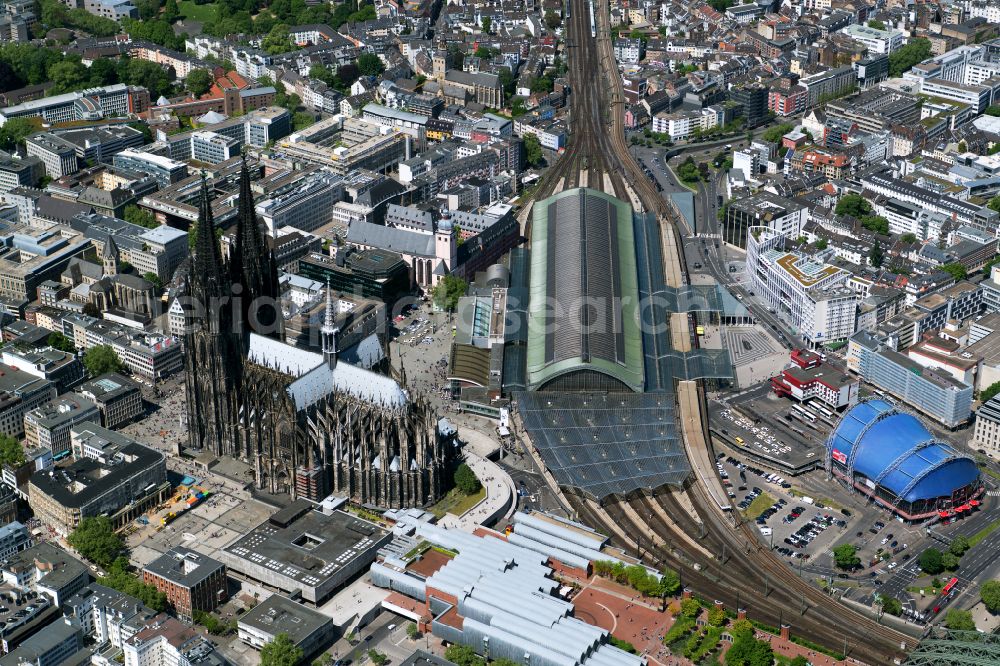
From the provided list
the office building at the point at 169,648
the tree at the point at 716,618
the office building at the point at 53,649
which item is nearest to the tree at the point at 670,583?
the tree at the point at 716,618

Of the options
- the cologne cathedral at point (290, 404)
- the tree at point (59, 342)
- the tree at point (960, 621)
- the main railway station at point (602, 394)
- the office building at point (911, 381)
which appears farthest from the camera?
the tree at point (59, 342)

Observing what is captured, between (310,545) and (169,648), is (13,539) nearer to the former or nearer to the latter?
(169,648)

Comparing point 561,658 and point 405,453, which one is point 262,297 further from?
point 561,658

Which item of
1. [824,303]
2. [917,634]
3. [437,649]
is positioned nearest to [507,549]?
[437,649]

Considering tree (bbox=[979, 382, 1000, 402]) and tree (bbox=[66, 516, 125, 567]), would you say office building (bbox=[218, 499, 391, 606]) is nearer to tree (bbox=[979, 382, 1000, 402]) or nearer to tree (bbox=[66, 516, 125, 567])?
tree (bbox=[66, 516, 125, 567])

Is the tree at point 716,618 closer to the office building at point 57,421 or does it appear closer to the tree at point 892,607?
the tree at point 892,607
